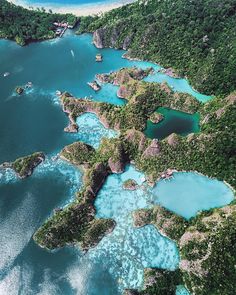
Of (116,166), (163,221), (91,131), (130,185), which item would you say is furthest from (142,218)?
(91,131)

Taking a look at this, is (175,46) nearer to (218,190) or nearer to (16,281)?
(218,190)

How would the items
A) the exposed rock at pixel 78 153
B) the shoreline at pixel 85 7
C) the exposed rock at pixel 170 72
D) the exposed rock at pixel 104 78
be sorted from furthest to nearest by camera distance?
the shoreline at pixel 85 7
the exposed rock at pixel 104 78
the exposed rock at pixel 170 72
the exposed rock at pixel 78 153

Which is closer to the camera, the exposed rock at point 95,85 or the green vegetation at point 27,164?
the green vegetation at point 27,164

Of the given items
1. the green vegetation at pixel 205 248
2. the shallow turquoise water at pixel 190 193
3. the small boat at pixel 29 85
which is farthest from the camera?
the small boat at pixel 29 85

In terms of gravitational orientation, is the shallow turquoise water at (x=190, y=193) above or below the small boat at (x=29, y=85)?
above

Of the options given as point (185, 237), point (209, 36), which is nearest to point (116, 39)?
point (209, 36)

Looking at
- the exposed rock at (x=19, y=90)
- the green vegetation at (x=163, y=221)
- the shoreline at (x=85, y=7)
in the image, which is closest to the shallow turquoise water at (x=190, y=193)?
the green vegetation at (x=163, y=221)

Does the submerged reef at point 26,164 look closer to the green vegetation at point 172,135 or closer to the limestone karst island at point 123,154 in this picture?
the limestone karst island at point 123,154

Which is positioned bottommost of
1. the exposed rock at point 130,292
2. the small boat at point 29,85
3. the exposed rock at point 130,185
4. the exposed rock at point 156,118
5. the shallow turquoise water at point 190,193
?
the exposed rock at point 130,292

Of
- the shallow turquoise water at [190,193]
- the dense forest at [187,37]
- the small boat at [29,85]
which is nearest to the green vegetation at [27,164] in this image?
the shallow turquoise water at [190,193]

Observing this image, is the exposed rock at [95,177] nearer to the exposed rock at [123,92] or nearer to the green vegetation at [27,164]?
the green vegetation at [27,164]
